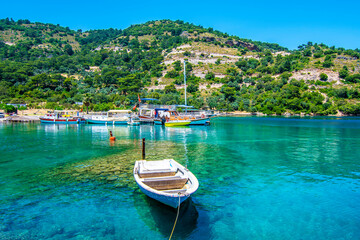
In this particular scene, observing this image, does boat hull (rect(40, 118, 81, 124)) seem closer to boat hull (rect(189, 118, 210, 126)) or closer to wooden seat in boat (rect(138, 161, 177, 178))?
boat hull (rect(189, 118, 210, 126))

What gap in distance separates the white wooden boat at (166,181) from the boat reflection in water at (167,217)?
0.77 m

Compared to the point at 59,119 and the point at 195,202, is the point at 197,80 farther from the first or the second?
the point at 195,202

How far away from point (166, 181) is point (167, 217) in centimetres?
151

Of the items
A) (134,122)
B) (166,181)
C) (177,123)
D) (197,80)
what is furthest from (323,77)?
(166,181)

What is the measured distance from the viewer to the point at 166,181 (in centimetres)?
1024

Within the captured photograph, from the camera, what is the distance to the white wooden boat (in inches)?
340

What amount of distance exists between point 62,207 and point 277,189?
11.3 m

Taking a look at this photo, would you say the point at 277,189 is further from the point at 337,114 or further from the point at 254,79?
the point at 254,79

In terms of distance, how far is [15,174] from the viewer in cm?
1586

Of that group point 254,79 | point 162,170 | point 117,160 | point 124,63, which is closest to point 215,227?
point 162,170

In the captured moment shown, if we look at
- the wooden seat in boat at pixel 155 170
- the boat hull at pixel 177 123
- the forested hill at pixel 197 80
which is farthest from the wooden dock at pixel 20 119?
the wooden seat in boat at pixel 155 170

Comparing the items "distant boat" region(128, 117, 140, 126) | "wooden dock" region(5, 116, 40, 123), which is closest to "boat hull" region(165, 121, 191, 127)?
"distant boat" region(128, 117, 140, 126)

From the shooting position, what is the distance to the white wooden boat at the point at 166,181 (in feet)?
28.4

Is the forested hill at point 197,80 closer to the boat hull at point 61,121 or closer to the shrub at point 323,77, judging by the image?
the shrub at point 323,77
